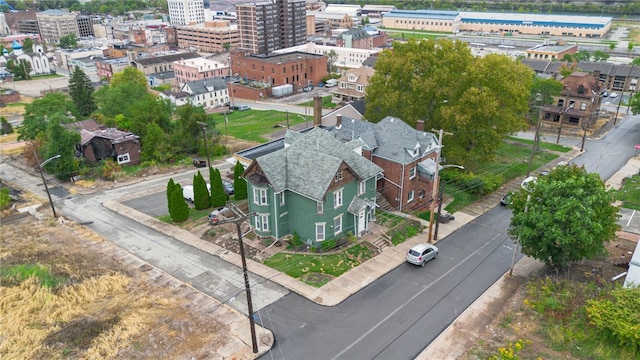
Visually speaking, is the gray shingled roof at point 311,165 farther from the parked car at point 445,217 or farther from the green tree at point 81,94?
the green tree at point 81,94

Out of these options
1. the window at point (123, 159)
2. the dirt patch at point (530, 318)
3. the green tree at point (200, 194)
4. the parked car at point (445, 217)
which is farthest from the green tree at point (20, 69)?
the dirt patch at point (530, 318)

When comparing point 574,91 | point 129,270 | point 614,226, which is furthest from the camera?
point 574,91

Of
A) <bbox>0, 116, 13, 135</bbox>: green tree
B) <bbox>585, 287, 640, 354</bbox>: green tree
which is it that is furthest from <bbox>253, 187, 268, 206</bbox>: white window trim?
<bbox>0, 116, 13, 135</bbox>: green tree

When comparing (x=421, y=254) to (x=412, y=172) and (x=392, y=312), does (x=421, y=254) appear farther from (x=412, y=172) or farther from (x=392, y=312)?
(x=412, y=172)

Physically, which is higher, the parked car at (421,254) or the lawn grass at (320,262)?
the parked car at (421,254)

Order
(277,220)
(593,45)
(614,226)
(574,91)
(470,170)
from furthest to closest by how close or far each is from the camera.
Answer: (593,45), (574,91), (470,170), (277,220), (614,226)

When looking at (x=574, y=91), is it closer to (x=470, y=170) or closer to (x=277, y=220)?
(x=470, y=170)

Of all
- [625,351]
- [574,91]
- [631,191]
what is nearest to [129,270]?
[625,351]
